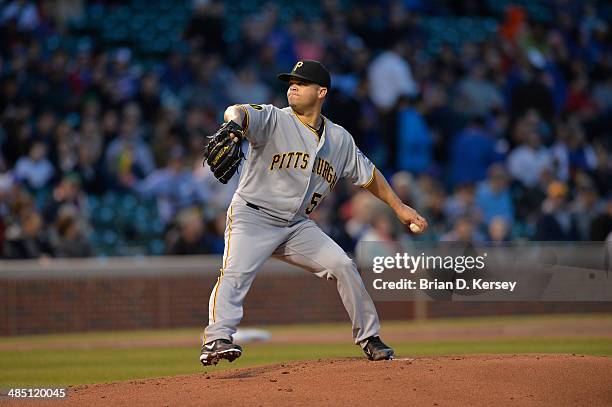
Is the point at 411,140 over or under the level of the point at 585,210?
over

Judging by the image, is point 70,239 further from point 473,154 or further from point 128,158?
point 473,154

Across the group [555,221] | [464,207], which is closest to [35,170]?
[464,207]

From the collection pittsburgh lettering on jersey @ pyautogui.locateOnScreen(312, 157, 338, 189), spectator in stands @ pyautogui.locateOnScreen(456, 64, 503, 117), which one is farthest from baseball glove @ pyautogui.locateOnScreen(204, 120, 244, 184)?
spectator in stands @ pyautogui.locateOnScreen(456, 64, 503, 117)

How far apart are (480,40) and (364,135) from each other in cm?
443

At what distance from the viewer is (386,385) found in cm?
675

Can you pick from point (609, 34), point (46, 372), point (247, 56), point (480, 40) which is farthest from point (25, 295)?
point (609, 34)

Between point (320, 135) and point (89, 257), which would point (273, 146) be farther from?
point (89, 257)

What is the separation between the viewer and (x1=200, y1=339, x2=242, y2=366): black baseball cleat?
22.9 ft

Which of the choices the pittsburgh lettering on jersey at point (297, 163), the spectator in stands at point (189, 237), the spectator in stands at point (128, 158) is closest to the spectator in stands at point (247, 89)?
the spectator in stands at point (128, 158)

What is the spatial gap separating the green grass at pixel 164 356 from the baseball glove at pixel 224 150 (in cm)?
309

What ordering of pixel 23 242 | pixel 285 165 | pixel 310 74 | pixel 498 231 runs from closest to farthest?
pixel 285 165
pixel 310 74
pixel 23 242
pixel 498 231

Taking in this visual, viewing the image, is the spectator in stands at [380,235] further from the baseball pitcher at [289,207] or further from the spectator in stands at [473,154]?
the baseball pitcher at [289,207]

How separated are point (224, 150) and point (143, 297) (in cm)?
779

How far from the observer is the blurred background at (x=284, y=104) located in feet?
48.3
